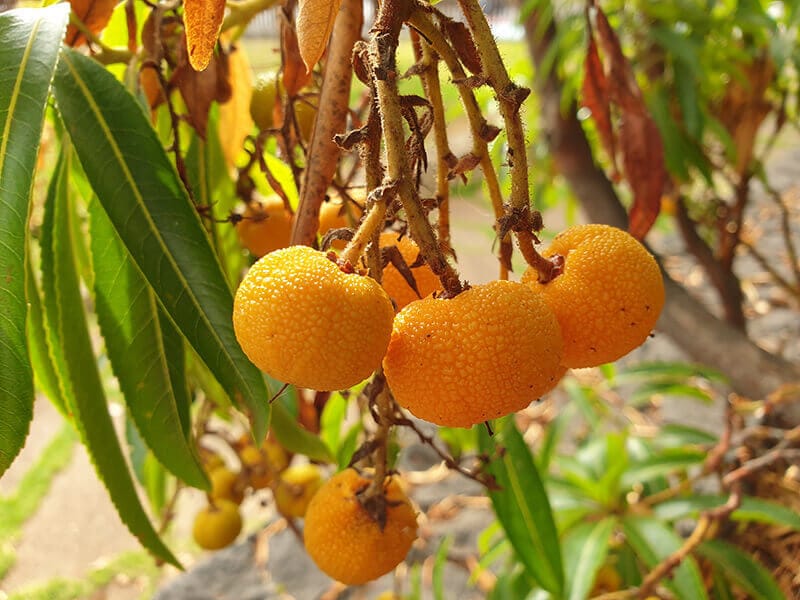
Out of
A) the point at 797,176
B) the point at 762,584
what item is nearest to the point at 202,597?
the point at 762,584

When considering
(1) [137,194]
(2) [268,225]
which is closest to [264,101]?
(2) [268,225]

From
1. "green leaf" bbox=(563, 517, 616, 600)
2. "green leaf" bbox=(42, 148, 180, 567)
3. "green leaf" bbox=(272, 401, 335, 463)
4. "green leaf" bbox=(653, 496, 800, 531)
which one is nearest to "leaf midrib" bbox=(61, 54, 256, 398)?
"green leaf" bbox=(42, 148, 180, 567)

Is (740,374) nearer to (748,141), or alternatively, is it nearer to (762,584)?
(762,584)

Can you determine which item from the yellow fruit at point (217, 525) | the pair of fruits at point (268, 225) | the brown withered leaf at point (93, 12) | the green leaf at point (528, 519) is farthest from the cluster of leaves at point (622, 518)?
the brown withered leaf at point (93, 12)

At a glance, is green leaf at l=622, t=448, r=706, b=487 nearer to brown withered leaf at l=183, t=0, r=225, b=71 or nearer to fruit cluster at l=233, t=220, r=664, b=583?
fruit cluster at l=233, t=220, r=664, b=583

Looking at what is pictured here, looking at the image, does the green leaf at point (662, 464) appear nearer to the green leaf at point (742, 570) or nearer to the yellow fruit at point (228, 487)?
the green leaf at point (742, 570)

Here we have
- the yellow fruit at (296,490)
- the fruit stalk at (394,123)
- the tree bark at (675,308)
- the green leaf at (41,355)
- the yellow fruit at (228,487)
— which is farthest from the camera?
the tree bark at (675,308)
